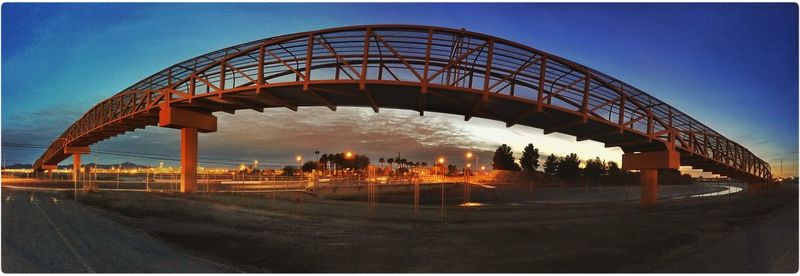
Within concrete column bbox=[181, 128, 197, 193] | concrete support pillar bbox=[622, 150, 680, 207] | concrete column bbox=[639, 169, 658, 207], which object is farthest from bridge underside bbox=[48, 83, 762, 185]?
concrete column bbox=[639, 169, 658, 207]

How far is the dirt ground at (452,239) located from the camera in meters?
10.1

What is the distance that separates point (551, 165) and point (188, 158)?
11759cm

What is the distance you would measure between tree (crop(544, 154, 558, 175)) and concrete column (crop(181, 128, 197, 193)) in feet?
373

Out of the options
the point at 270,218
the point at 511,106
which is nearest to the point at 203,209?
the point at 270,218

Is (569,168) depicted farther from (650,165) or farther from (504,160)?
(650,165)

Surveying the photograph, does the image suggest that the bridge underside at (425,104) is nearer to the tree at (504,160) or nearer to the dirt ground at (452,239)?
the dirt ground at (452,239)

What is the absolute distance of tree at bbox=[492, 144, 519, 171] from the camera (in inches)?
5010

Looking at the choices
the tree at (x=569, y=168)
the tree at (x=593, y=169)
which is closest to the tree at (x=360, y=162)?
the tree at (x=569, y=168)

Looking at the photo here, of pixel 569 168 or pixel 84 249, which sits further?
pixel 569 168

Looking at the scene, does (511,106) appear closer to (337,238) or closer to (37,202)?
(337,238)

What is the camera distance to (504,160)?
128m

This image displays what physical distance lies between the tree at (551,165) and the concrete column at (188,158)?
114 metres

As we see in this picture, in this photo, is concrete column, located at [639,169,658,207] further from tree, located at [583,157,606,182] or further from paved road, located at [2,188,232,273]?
tree, located at [583,157,606,182]

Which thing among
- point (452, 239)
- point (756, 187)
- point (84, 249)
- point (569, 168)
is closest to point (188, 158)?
point (84, 249)
